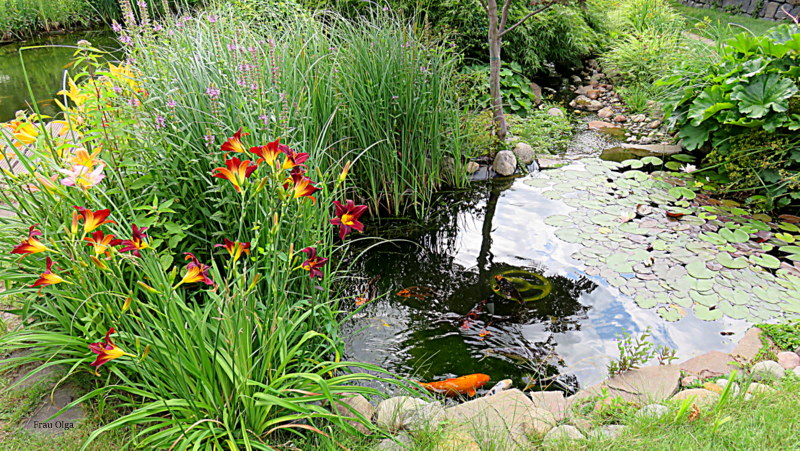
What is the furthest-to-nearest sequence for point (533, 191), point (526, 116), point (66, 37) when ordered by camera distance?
1. point (66, 37)
2. point (526, 116)
3. point (533, 191)

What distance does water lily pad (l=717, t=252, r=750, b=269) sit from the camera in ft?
10.1

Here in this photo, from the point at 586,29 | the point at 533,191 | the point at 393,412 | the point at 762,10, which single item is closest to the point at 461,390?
the point at 393,412

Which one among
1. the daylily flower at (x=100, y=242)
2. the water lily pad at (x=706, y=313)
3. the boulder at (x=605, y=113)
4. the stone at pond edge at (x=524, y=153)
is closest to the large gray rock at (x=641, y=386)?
the water lily pad at (x=706, y=313)

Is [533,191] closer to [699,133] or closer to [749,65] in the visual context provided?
[699,133]

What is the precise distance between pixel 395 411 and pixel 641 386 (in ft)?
3.57

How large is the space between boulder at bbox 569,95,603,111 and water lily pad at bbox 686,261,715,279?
3.63m

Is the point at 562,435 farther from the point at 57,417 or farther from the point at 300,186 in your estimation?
the point at 57,417

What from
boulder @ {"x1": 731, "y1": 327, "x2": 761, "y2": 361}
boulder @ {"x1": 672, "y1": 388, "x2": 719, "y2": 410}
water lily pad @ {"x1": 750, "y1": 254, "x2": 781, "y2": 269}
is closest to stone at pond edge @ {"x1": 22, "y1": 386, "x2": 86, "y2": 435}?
boulder @ {"x1": 672, "y1": 388, "x2": 719, "y2": 410}

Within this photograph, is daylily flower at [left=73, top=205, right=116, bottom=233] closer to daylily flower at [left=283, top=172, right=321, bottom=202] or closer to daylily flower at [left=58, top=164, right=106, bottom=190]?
daylily flower at [left=58, top=164, right=106, bottom=190]

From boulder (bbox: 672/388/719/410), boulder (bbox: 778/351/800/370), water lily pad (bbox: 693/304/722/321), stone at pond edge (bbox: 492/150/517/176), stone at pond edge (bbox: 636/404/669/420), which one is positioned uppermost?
stone at pond edge (bbox: 492/150/517/176)

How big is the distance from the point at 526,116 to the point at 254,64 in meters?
3.94

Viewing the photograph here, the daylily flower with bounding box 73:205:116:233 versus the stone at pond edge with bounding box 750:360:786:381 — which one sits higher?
the daylily flower with bounding box 73:205:116:233

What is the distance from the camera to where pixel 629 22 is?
786 cm

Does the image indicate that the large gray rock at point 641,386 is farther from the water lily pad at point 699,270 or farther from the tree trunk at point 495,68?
the tree trunk at point 495,68
